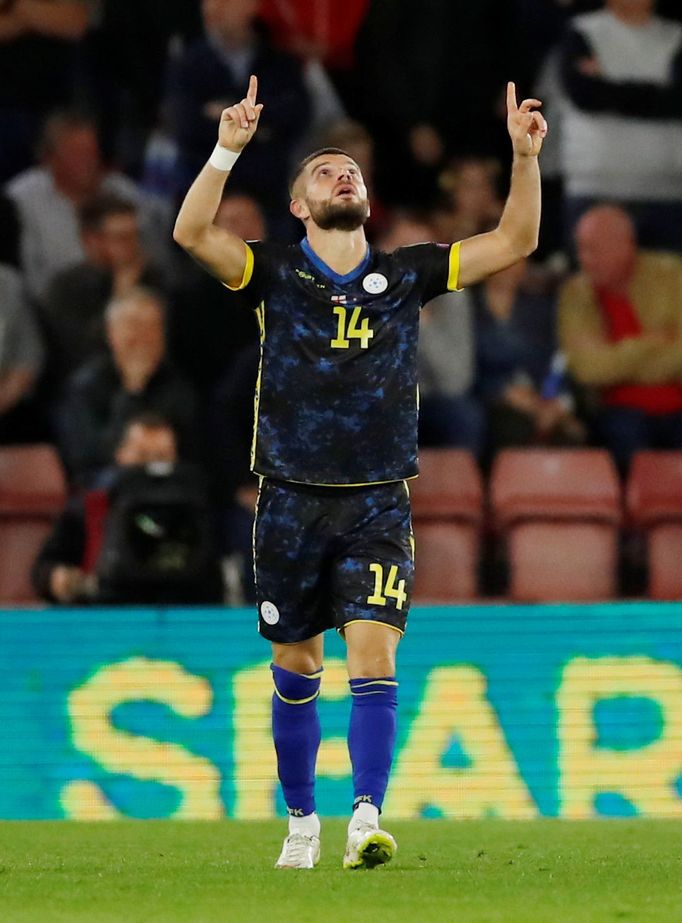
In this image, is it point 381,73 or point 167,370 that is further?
point 381,73

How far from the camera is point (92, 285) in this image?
35.8 feet

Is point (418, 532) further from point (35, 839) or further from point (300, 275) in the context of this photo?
point (300, 275)

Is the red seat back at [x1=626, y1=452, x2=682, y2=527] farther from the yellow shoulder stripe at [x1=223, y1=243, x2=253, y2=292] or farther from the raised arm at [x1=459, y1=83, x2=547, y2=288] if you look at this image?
the yellow shoulder stripe at [x1=223, y1=243, x2=253, y2=292]

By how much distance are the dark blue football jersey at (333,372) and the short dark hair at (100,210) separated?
5437mm

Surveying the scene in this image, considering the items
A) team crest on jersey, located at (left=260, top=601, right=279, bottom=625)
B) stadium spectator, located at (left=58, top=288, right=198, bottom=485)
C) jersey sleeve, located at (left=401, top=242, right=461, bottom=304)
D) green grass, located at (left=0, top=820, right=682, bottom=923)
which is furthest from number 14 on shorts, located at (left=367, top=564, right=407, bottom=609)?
stadium spectator, located at (left=58, top=288, right=198, bottom=485)

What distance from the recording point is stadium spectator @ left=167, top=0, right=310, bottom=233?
11.1m

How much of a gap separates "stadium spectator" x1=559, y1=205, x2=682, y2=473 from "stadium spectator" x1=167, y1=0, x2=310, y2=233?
6.10ft

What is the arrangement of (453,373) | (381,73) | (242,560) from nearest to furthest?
(242,560)
(453,373)
(381,73)

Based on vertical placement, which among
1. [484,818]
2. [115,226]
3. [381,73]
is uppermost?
[381,73]

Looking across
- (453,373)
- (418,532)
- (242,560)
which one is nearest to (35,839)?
(242,560)

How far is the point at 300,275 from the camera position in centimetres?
570

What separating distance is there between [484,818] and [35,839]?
2.09 m

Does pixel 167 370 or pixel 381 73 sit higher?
pixel 381 73

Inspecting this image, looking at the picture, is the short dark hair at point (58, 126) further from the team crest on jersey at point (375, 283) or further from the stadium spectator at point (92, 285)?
the team crest on jersey at point (375, 283)
